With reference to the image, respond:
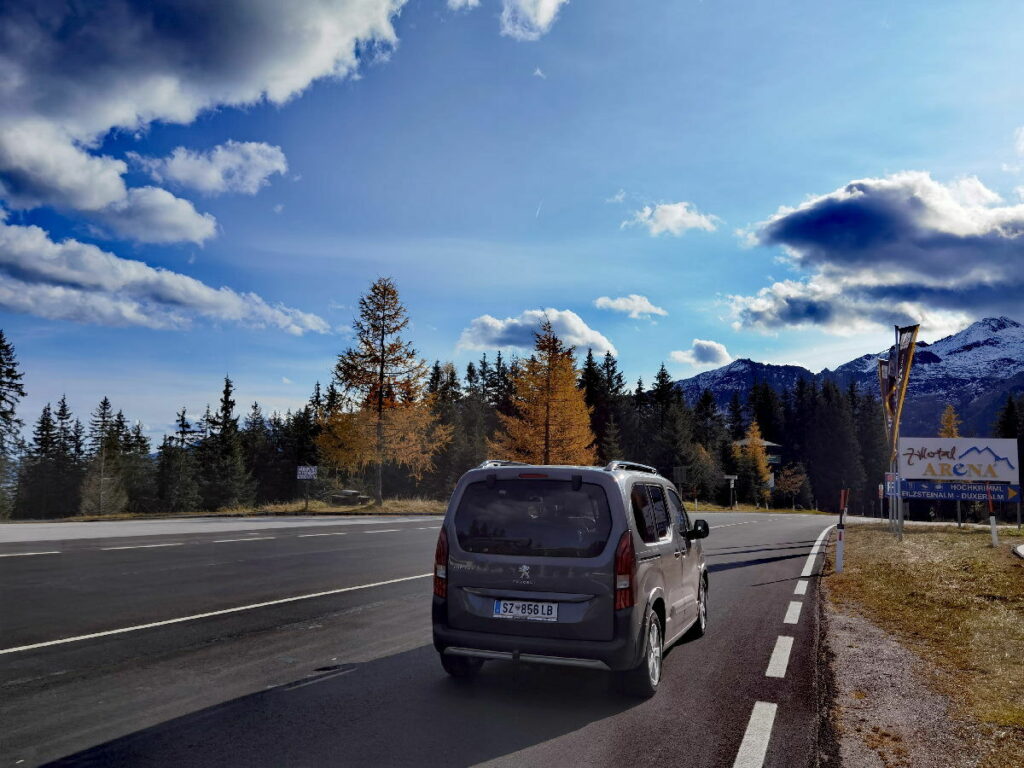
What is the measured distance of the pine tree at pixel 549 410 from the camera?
47562 millimetres

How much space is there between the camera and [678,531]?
7.17 metres

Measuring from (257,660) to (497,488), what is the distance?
9.52ft

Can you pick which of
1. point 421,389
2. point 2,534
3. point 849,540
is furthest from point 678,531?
point 421,389

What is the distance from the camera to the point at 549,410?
47.7 meters

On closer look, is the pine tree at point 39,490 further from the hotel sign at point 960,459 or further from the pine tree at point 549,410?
the hotel sign at point 960,459

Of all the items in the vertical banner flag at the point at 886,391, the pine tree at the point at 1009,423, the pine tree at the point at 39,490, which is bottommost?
the pine tree at the point at 39,490

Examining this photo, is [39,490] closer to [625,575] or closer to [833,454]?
[625,575]

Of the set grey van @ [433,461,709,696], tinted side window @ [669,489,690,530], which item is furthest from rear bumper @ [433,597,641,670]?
tinted side window @ [669,489,690,530]

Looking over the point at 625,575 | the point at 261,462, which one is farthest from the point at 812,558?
the point at 261,462

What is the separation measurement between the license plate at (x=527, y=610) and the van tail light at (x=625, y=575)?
1.64 ft

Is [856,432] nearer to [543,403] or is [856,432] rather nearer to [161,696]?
[543,403]

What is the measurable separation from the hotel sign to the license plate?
33.3m

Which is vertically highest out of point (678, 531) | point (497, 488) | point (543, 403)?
point (543, 403)

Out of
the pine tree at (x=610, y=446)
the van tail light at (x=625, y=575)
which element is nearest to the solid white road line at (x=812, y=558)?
the van tail light at (x=625, y=575)
